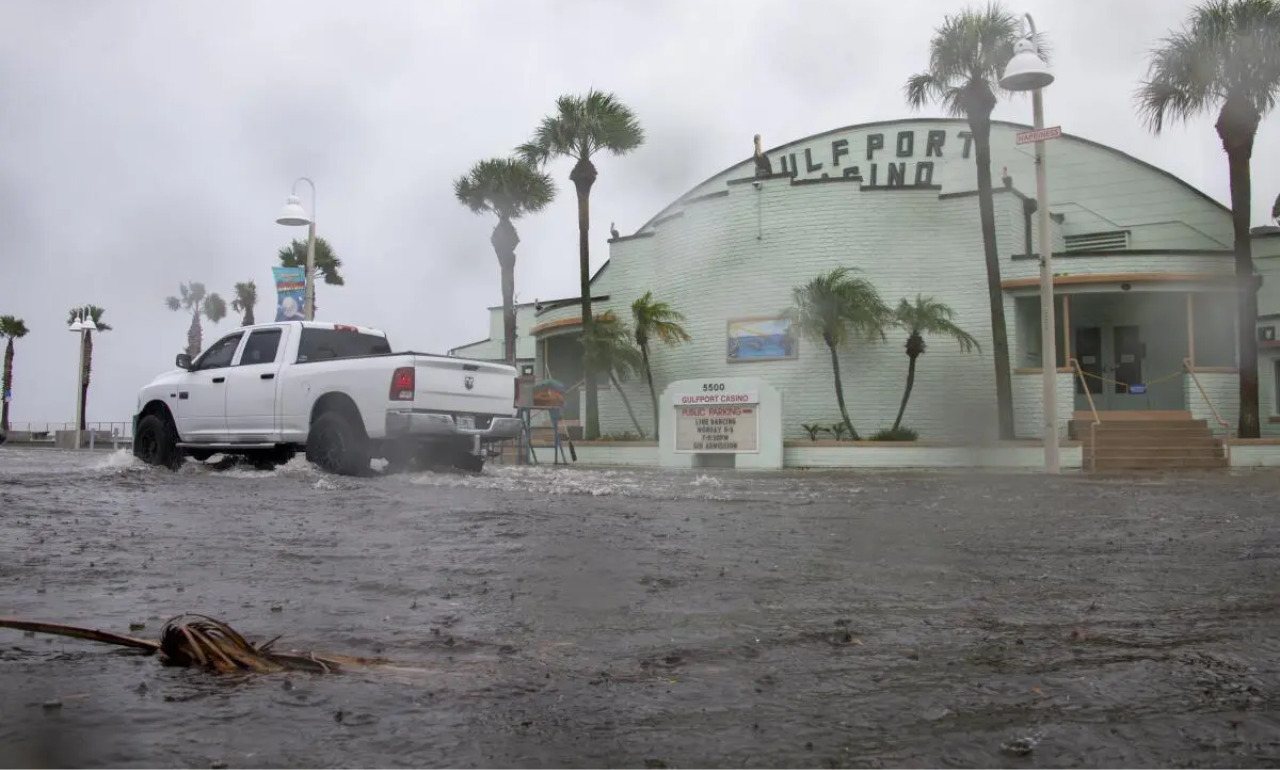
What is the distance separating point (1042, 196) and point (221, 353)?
10.5 meters

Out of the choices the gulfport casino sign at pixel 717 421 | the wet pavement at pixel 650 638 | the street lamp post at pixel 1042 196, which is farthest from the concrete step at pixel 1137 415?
the wet pavement at pixel 650 638

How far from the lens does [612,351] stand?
867 centimetres

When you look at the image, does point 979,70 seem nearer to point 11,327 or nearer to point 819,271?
point 819,271

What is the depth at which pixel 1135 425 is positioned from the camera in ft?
54.5

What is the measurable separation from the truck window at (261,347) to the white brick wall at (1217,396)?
1593 cm

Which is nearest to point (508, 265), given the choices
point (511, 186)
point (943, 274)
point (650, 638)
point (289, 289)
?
point (511, 186)

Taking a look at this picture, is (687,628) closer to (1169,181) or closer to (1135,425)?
(1135,425)

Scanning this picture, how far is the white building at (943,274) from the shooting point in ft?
16.9

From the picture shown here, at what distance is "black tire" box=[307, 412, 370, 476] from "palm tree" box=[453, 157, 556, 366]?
15.9 m

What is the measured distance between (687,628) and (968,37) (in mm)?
14407

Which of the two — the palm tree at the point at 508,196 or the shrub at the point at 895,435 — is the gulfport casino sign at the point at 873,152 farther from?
the shrub at the point at 895,435

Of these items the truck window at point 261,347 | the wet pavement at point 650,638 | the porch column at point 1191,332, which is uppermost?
the porch column at point 1191,332

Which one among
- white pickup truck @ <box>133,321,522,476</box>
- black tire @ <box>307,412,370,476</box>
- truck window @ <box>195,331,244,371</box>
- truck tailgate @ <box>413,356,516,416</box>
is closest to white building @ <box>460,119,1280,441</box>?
truck tailgate @ <box>413,356,516,416</box>

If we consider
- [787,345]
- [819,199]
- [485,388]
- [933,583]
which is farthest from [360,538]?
[819,199]
